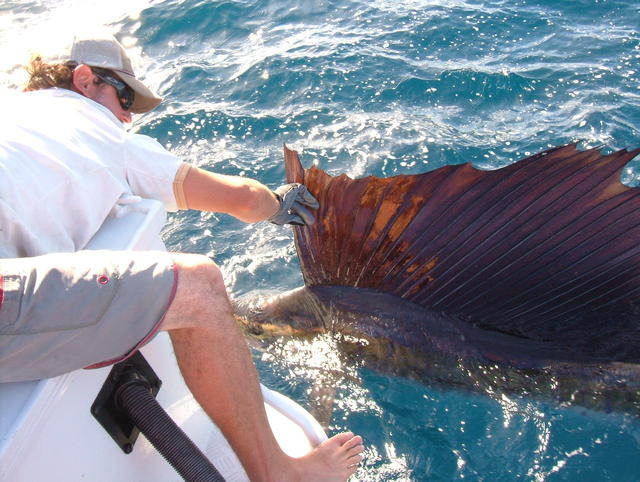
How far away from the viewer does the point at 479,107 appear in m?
4.66

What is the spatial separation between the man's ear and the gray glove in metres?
0.76

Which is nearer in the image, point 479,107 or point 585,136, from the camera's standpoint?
point 585,136

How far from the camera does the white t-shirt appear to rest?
1.56 meters

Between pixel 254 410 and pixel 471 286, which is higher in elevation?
pixel 254 410

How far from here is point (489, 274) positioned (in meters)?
2.43

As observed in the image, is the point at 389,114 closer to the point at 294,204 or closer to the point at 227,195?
the point at 294,204

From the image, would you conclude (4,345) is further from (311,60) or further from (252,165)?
(311,60)

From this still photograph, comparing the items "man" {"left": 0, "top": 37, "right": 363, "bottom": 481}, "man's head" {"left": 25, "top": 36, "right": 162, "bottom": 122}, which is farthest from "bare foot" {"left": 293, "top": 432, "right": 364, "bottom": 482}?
"man's head" {"left": 25, "top": 36, "right": 162, "bottom": 122}

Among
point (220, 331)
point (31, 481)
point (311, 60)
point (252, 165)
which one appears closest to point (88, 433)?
point (31, 481)

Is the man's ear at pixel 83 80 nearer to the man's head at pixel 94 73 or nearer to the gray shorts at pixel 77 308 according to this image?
the man's head at pixel 94 73

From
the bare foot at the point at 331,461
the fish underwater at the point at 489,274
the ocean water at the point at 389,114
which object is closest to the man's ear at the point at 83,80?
the ocean water at the point at 389,114

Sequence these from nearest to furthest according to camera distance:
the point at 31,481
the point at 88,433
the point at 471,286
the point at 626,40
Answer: the point at 31,481
the point at 88,433
the point at 471,286
the point at 626,40

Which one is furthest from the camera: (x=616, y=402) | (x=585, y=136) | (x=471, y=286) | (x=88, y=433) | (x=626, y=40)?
(x=626, y=40)

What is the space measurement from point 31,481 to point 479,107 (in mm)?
4164
